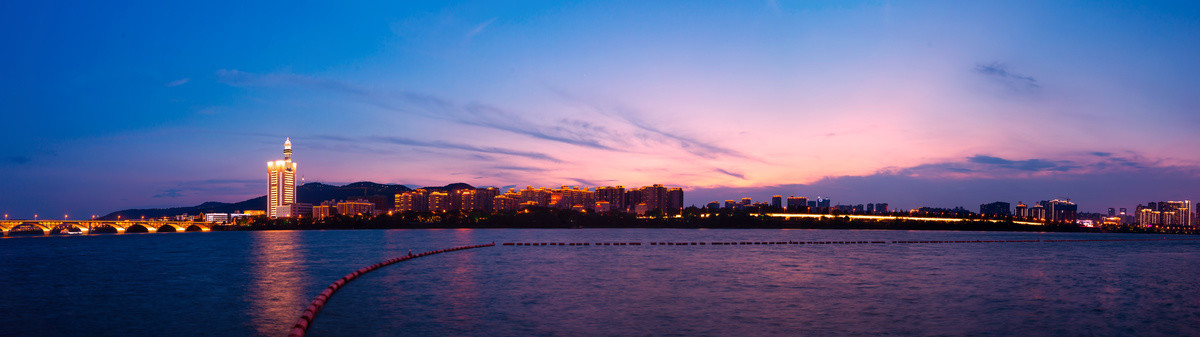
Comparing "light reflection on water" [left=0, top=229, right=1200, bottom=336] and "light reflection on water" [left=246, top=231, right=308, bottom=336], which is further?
"light reflection on water" [left=246, top=231, right=308, bottom=336]

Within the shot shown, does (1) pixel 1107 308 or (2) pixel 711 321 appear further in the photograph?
(1) pixel 1107 308

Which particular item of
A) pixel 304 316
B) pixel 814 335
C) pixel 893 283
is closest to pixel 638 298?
pixel 814 335

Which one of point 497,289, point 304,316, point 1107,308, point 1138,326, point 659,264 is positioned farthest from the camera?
point 659,264

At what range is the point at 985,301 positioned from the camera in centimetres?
2825

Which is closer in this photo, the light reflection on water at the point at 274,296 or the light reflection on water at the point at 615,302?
the light reflection on water at the point at 615,302

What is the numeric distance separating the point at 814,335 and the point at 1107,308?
15.4 meters

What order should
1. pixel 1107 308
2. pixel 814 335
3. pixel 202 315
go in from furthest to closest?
1. pixel 1107 308
2. pixel 202 315
3. pixel 814 335

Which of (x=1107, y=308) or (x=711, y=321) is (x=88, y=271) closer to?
(x=711, y=321)

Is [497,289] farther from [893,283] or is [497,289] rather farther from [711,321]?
[893,283]

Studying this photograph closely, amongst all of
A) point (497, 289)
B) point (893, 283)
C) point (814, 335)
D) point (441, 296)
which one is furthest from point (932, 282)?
point (441, 296)

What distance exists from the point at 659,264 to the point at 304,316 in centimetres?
3092

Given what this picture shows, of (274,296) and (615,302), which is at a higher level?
(615,302)

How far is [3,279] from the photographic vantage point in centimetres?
4328

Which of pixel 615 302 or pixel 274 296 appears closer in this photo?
pixel 615 302
